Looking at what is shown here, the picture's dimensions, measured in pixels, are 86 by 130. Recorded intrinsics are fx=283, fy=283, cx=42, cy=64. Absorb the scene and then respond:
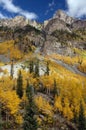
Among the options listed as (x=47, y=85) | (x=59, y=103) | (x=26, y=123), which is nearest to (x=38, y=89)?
(x=47, y=85)

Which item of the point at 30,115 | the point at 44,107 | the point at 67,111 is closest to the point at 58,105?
the point at 67,111

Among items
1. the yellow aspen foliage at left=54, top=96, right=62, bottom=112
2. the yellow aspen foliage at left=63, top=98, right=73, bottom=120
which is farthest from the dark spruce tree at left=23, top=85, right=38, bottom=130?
the yellow aspen foliage at left=54, top=96, right=62, bottom=112

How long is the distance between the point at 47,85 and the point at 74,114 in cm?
3508

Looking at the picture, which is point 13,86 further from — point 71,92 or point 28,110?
point 28,110

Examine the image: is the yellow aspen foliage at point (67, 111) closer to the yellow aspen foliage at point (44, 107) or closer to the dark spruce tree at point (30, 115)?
the yellow aspen foliage at point (44, 107)

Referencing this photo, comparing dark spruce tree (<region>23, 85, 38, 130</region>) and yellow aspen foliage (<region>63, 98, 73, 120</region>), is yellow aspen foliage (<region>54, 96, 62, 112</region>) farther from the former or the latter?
dark spruce tree (<region>23, 85, 38, 130</region>)

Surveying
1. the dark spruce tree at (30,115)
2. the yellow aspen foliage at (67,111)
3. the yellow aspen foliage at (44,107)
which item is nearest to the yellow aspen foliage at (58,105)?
the yellow aspen foliage at (67,111)

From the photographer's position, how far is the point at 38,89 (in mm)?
167875

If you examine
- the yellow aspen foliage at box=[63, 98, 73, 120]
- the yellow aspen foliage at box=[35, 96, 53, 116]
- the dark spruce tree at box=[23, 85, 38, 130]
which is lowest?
the yellow aspen foliage at box=[63, 98, 73, 120]

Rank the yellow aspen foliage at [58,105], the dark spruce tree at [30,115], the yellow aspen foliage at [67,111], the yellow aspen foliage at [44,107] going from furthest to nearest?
the yellow aspen foliage at [58,105] → the yellow aspen foliage at [67,111] → the yellow aspen foliage at [44,107] → the dark spruce tree at [30,115]

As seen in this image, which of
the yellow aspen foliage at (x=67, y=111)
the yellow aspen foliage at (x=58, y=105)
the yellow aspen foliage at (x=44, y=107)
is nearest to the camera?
the yellow aspen foliage at (x=44, y=107)

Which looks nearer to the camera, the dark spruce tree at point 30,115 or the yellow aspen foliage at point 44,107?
the dark spruce tree at point 30,115

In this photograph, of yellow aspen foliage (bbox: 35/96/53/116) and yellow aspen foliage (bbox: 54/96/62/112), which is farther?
yellow aspen foliage (bbox: 54/96/62/112)

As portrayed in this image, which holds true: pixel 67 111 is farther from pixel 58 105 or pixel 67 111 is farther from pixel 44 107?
pixel 44 107
